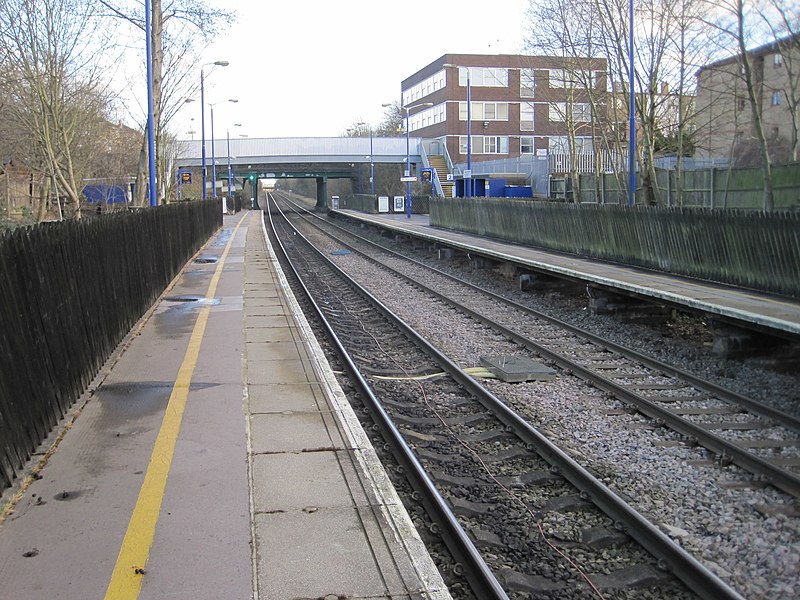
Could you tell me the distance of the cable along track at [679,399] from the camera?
7465 millimetres

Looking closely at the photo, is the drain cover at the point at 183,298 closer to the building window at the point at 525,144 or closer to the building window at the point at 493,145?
the building window at the point at 493,145

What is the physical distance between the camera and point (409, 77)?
9156 cm

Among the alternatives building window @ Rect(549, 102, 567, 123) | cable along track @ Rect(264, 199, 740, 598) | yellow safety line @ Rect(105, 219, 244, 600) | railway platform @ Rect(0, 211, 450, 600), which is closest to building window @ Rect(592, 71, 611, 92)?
building window @ Rect(549, 102, 567, 123)

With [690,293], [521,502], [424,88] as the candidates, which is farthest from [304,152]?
[521,502]

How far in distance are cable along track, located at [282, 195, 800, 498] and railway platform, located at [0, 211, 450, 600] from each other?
3207mm

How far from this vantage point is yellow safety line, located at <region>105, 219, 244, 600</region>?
4449 mm

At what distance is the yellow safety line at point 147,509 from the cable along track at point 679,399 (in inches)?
184

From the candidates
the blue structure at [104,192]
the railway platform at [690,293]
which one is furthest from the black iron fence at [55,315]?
the blue structure at [104,192]

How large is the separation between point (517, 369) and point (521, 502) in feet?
14.6

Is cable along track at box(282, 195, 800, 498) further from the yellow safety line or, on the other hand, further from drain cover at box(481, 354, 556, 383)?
the yellow safety line

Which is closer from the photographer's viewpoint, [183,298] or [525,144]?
[183,298]

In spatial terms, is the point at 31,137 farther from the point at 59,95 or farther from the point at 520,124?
the point at 520,124

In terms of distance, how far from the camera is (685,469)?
7195 millimetres

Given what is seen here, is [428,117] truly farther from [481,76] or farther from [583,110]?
[583,110]
